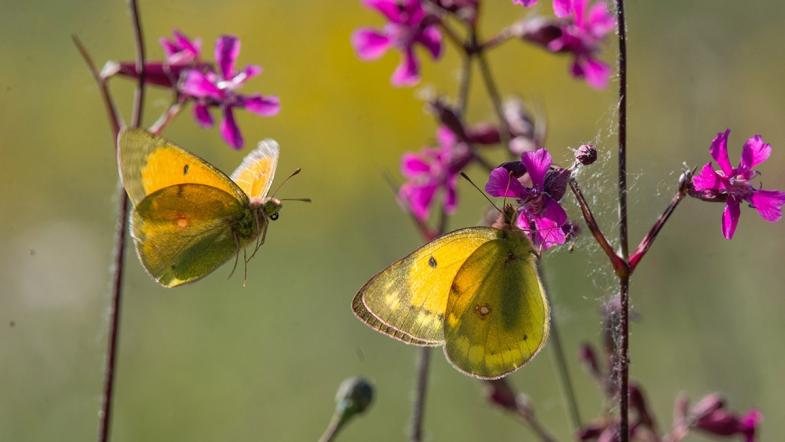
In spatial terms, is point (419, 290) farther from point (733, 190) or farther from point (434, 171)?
point (434, 171)

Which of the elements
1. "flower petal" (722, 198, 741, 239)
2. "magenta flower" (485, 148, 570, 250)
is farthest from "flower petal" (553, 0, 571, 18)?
"flower petal" (722, 198, 741, 239)

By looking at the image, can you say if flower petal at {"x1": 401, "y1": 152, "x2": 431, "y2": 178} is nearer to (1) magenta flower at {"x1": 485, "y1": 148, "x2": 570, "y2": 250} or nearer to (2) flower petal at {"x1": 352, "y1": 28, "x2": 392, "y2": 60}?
(2) flower petal at {"x1": 352, "y1": 28, "x2": 392, "y2": 60}

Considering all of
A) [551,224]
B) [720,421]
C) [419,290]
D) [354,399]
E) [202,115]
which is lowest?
[720,421]

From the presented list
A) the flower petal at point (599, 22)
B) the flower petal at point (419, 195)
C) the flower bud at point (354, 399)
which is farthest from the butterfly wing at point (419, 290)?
the flower petal at point (599, 22)

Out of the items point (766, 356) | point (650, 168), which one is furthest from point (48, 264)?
point (766, 356)

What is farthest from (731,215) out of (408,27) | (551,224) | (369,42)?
(369,42)

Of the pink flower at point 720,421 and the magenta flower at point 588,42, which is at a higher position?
the magenta flower at point 588,42

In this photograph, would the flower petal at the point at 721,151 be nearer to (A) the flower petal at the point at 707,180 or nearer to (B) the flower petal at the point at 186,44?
→ (A) the flower petal at the point at 707,180
